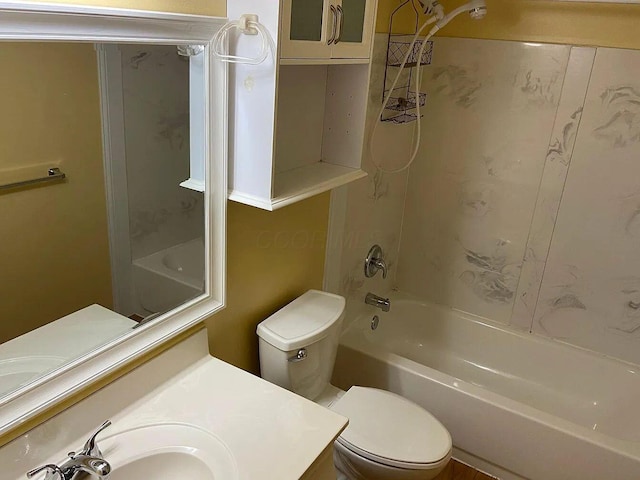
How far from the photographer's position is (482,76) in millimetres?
2359

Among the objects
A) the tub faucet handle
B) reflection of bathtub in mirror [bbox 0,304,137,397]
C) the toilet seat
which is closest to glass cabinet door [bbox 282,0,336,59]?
reflection of bathtub in mirror [bbox 0,304,137,397]

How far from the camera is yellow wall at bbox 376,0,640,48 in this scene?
205 cm

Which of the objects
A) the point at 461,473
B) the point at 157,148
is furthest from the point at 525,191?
the point at 157,148

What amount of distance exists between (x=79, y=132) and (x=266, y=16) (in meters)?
0.48

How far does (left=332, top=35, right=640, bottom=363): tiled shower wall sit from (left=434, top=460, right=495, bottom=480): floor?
75 centimetres

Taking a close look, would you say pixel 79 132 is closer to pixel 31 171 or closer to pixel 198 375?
pixel 31 171

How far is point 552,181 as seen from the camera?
7.68ft

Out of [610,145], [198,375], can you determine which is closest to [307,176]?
[198,375]

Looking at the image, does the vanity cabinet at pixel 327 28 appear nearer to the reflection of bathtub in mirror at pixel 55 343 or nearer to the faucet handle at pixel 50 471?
the reflection of bathtub in mirror at pixel 55 343

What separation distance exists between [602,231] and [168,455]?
194 cm

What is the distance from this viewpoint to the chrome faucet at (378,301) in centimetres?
249

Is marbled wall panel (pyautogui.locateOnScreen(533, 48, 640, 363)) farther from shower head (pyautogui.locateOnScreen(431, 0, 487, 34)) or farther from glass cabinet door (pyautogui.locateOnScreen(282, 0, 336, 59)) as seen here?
glass cabinet door (pyautogui.locateOnScreen(282, 0, 336, 59))

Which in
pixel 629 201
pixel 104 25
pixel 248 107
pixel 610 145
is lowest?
pixel 629 201

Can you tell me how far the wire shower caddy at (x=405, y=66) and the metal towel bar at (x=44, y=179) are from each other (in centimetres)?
142
